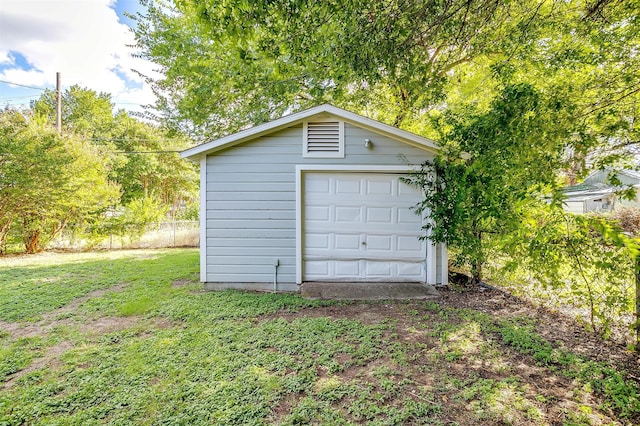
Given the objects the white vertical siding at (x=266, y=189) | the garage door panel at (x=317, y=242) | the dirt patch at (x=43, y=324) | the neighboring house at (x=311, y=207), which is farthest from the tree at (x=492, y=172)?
the dirt patch at (x=43, y=324)

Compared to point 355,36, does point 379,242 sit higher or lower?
lower

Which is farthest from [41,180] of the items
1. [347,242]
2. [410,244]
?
[410,244]

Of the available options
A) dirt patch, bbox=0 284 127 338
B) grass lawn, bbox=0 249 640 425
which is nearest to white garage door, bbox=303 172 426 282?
grass lawn, bbox=0 249 640 425

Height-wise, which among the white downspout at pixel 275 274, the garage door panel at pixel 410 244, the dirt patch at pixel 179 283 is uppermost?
the garage door panel at pixel 410 244

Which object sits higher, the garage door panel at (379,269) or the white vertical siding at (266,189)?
the white vertical siding at (266,189)

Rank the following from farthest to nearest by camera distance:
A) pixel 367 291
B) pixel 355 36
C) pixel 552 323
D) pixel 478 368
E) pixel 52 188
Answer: pixel 52 188 → pixel 367 291 → pixel 552 323 → pixel 355 36 → pixel 478 368

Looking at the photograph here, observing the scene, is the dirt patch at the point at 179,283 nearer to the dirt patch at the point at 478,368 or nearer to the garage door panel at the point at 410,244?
the dirt patch at the point at 478,368

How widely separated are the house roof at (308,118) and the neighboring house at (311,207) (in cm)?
4

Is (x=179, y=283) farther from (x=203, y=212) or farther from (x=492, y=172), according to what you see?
(x=492, y=172)

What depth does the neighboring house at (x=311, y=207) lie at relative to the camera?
16.4ft

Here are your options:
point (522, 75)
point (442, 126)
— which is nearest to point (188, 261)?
point (442, 126)

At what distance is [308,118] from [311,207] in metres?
1.58

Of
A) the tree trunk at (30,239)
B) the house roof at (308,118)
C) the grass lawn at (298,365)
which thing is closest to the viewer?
the grass lawn at (298,365)

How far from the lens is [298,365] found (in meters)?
2.69
